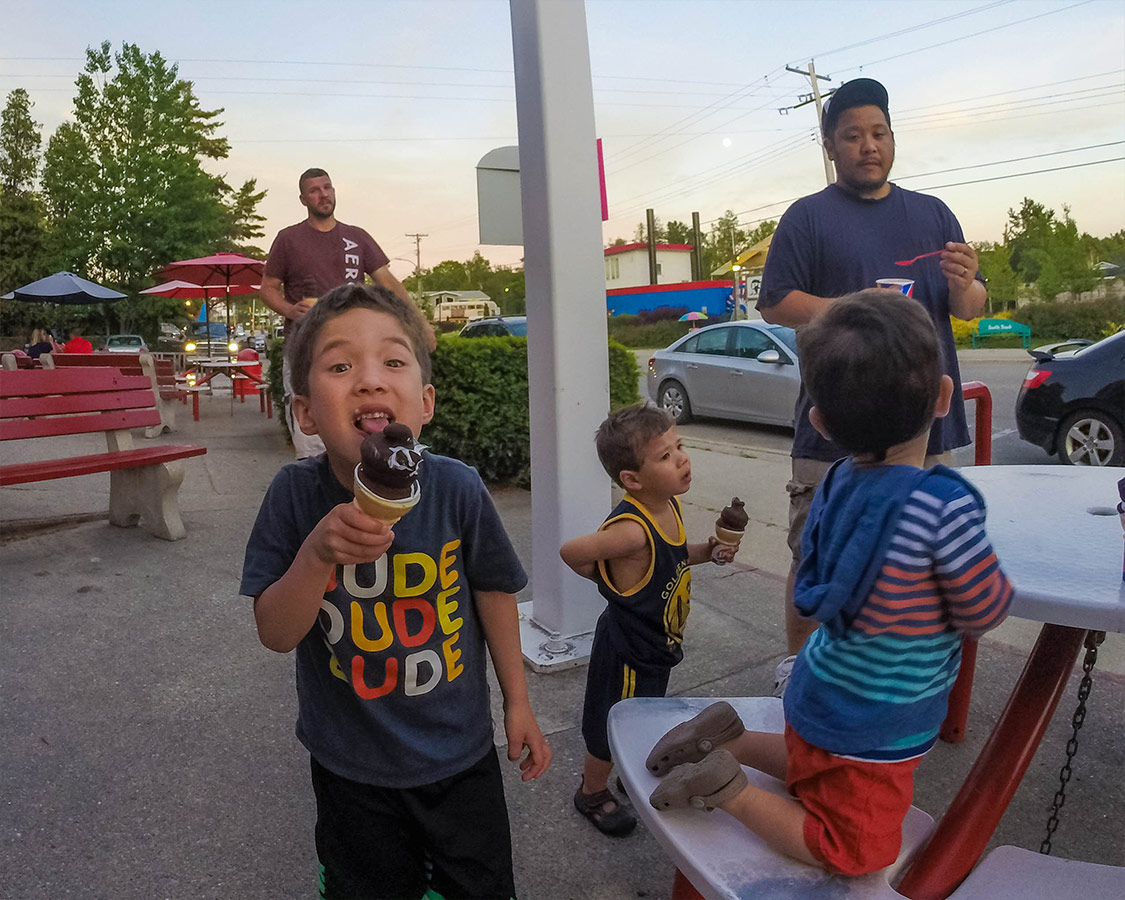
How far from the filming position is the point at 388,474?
1090mm

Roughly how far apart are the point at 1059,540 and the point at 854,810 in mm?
875

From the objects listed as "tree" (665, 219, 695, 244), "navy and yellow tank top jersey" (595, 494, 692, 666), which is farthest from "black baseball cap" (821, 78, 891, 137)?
"tree" (665, 219, 695, 244)

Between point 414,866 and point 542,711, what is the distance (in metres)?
1.47

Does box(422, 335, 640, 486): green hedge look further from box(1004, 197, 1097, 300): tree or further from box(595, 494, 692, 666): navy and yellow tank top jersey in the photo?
box(1004, 197, 1097, 300): tree

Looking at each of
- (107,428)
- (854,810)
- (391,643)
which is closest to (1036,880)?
(854,810)

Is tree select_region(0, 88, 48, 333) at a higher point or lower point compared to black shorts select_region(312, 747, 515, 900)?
higher

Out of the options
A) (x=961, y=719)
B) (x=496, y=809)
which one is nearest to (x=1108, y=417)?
(x=961, y=719)

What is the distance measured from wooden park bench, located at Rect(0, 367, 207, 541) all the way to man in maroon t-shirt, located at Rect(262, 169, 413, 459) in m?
1.06

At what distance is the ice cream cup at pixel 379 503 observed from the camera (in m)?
1.11

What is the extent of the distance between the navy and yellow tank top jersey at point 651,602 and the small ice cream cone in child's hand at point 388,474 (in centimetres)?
124

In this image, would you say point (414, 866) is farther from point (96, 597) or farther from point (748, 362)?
point (748, 362)

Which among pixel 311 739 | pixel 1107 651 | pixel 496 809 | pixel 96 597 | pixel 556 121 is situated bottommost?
pixel 1107 651

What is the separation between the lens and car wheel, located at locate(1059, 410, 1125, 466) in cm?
768

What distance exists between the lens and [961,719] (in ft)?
9.25
